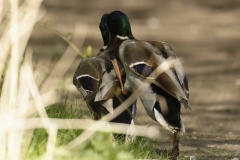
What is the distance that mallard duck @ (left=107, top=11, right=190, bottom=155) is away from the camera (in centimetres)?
546

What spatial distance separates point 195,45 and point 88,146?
332 inches

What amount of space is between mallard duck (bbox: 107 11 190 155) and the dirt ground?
46 cm

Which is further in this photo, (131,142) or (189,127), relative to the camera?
(189,127)

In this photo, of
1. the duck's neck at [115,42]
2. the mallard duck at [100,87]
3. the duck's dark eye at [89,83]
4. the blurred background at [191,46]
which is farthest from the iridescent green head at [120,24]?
the duck's dark eye at [89,83]

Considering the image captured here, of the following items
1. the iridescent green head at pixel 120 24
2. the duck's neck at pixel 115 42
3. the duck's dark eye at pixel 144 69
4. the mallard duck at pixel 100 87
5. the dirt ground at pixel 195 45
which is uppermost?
the iridescent green head at pixel 120 24

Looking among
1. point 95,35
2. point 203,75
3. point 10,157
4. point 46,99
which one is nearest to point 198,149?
point 46,99

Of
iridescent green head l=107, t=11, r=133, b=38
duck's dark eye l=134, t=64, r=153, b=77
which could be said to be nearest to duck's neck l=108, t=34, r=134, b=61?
iridescent green head l=107, t=11, r=133, b=38

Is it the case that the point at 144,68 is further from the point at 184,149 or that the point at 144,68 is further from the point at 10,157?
the point at 10,157

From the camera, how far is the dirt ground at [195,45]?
676 centimetres

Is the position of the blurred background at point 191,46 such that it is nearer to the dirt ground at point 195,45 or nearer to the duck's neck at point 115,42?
the dirt ground at point 195,45

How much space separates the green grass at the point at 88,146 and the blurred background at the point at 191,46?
1.05ft

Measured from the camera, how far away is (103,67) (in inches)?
230

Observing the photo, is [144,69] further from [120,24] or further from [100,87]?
[120,24]

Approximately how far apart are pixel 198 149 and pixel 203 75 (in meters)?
4.30
